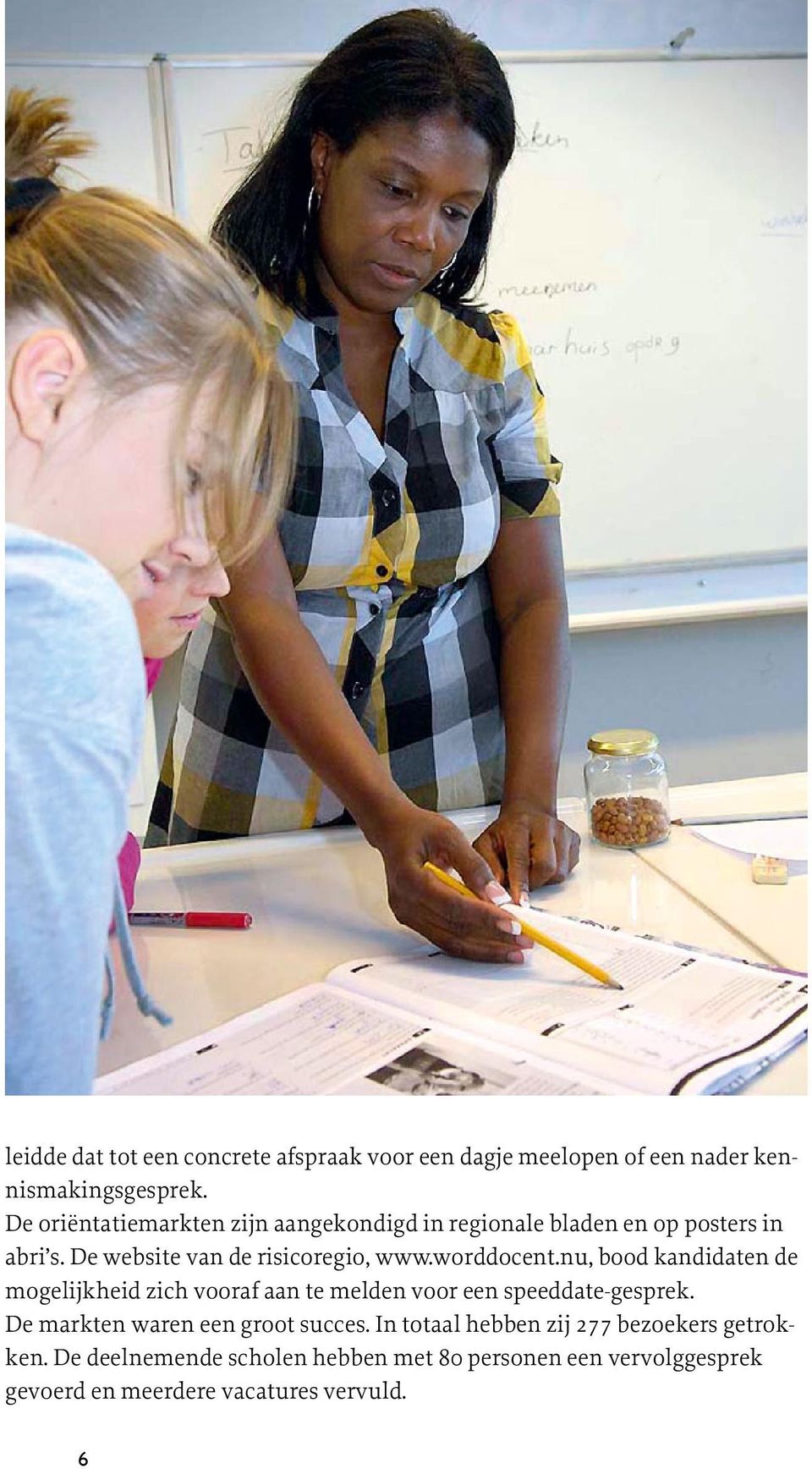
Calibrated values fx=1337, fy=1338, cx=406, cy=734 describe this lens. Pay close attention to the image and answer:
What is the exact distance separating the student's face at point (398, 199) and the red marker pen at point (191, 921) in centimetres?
51

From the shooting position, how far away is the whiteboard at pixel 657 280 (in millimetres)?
1980

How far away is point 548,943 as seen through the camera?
2.58 feet

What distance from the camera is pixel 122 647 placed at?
49 cm

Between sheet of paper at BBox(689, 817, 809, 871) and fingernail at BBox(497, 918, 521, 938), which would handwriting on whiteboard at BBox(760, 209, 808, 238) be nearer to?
sheet of paper at BBox(689, 817, 809, 871)

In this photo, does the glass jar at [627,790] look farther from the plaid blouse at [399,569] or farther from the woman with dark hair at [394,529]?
the plaid blouse at [399,569]

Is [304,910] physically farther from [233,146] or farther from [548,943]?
[233,146]

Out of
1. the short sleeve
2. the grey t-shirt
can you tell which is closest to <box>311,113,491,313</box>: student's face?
the short sleeve

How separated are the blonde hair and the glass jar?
407 millimetres

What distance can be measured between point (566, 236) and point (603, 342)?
164mm

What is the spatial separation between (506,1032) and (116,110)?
158cm

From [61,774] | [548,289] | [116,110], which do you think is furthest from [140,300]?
[548,289]

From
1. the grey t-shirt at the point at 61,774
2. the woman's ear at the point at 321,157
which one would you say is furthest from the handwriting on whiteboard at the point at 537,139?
the grey t-shirt at the point at 61,774
